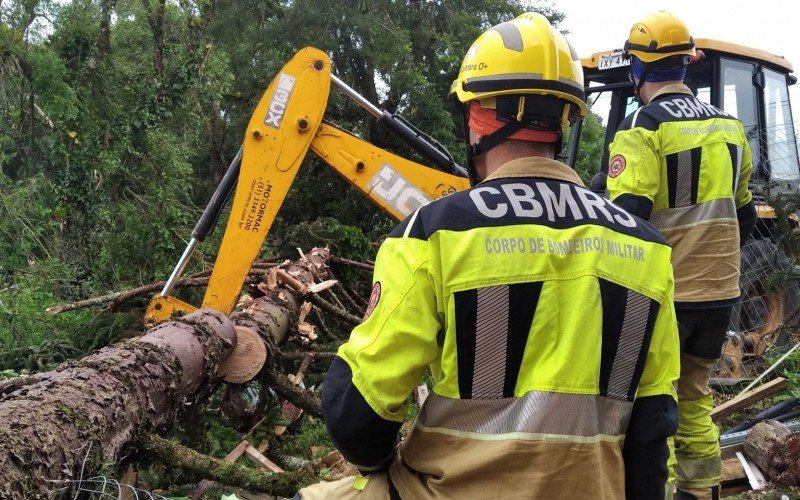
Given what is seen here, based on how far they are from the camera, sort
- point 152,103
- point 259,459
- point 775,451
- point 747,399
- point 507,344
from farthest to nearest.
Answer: point 152,103 < point 747,399 < point 259,459 < point 775,451 < point 507,344

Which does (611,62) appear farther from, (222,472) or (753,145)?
(222,472)

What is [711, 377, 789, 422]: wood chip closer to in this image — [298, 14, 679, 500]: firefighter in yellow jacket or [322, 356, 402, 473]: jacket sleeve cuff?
[298, 14, 679, 500]: firefighter in yellow jacket

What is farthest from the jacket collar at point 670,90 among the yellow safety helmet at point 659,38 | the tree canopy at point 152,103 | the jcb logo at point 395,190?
the tree canopy at point 152,103

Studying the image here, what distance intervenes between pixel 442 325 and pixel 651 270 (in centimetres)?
52

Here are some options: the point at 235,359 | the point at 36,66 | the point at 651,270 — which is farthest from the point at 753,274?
the point at 36,66

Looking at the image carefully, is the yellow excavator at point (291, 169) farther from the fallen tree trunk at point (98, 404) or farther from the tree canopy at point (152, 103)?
the tree canopy at point (152, 103)

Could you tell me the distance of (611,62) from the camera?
21.9ft

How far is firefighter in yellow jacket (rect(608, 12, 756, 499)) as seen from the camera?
11.0 feet

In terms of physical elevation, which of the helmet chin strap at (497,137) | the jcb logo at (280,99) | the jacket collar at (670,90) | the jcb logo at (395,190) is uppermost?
the jcb logo at (280,99)

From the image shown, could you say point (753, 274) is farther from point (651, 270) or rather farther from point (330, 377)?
point (330, 377)

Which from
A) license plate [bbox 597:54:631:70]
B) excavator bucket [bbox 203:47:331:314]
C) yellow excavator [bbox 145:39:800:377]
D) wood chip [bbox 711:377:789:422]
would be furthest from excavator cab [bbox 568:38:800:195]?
excavator bucket [bbox 203:47:331:314]

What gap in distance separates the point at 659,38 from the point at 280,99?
2926 millimetres

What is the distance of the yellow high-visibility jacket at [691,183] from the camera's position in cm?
336

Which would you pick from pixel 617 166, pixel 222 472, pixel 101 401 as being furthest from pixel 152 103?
pixel 617 166
